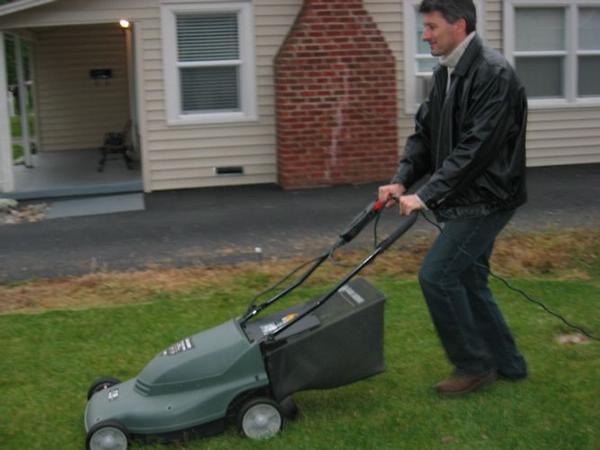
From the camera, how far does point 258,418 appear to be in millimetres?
4543

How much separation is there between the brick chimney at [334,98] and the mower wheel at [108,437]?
8.08 m

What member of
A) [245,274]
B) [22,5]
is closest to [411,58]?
[22,5]

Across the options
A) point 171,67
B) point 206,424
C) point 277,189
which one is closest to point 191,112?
point 171,67

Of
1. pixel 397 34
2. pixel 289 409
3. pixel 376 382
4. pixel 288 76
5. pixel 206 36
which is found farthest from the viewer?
pixel 397 34

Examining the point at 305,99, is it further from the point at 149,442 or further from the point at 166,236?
the point at 149,442

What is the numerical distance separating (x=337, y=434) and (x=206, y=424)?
64 centimetres

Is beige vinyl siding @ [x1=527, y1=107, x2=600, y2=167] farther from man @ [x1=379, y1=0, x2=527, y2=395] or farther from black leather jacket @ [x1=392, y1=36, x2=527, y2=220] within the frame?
black leather jacket @ [x1=392, y1=36, x2=527, y2=220]

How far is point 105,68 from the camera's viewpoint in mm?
17125

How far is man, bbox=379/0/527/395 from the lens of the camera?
4598mm

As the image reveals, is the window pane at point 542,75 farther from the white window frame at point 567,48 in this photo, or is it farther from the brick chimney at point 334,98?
the brick chimney at point 334,98

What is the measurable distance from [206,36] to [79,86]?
5.38 meters

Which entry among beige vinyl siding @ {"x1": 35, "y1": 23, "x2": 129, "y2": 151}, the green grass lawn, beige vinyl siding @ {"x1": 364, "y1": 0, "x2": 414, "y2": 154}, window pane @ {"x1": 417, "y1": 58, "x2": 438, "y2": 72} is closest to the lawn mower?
the green grass lawn

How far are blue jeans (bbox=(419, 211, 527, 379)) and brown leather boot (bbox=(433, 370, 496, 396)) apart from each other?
0.03 meters

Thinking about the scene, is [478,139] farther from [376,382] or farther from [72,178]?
[72,178]
